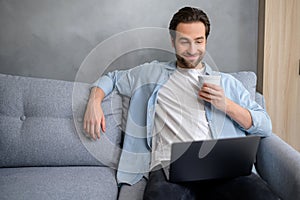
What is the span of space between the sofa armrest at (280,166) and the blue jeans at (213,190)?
80mm

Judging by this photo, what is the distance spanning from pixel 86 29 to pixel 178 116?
0.85 metres

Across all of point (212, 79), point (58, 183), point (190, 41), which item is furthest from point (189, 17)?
point (58, 183)

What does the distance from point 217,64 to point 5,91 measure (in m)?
1.21

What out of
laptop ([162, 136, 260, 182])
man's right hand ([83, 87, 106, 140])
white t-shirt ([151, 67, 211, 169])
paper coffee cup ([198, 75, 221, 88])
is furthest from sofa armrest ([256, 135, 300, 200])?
man's right hand ([83, 87, 106, 140])

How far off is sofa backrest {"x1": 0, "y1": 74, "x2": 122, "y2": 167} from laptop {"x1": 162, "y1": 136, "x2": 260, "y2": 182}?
49cm

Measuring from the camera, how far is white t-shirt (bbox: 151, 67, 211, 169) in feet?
5.49

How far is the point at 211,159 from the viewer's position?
1375 millimetres

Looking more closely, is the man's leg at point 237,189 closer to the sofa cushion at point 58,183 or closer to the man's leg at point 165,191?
the man's leg at point 165,191

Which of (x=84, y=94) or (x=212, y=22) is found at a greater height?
(x=212, y=22)

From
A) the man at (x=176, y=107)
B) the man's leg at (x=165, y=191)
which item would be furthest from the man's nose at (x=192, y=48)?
the man's leg at (x=165, y=191)

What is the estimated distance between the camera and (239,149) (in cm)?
139

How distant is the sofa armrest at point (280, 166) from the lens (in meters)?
1.41

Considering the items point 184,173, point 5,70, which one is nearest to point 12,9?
point 5,70

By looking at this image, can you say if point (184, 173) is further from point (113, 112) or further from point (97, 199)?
point (113, 112)
